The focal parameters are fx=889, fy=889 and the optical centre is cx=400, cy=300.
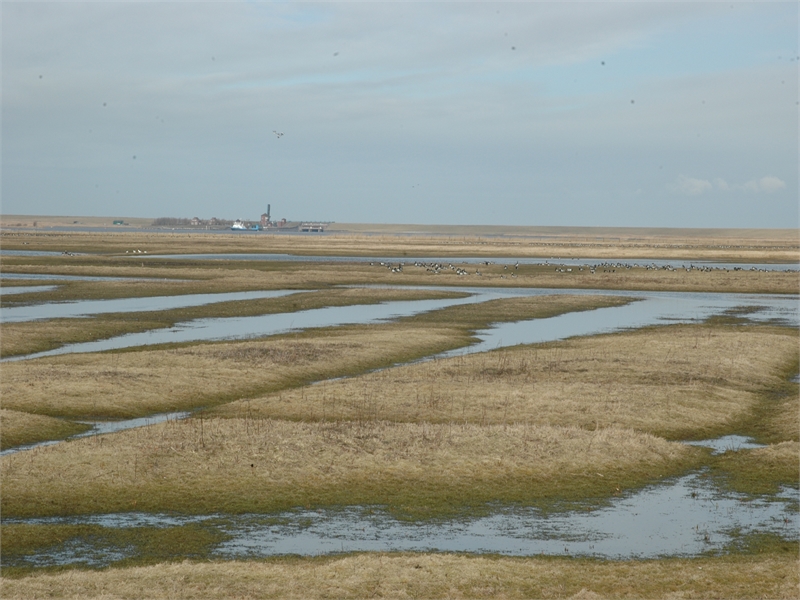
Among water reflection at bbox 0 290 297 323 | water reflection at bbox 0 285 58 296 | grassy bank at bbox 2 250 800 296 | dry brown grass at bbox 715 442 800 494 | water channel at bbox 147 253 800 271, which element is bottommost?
dry brown grass at bbox 715 442 800 494

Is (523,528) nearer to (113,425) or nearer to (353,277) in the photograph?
(113,425)

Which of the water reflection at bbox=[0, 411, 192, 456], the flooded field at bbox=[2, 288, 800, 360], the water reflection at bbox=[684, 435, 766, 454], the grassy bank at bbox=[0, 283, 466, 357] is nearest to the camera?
the water reflection at bbox=[0, 411, 192, 456]

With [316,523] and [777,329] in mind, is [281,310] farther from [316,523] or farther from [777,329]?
[316,523]

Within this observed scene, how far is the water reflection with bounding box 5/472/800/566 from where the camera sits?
64.2ft

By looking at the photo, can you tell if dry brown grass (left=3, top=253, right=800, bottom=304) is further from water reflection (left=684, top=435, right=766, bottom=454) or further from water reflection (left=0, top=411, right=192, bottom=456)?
water reflection (left=684, top=435, right=766, bottom=454)

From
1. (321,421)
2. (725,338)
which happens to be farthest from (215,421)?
(725,338)

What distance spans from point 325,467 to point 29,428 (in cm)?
1124

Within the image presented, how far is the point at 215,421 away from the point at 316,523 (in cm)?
935

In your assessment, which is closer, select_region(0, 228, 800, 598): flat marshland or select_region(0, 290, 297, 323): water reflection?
select_region(0, 228, 800, 598): flat marshland

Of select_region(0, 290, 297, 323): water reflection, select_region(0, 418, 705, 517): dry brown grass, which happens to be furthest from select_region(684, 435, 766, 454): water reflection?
select_region(0, 290, 297, 323): water reflection

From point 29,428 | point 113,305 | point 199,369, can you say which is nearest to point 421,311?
point 113,305

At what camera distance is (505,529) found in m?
21.3

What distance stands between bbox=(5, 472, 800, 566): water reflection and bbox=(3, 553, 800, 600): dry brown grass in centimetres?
118

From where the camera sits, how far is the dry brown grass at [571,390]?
32656 mm
